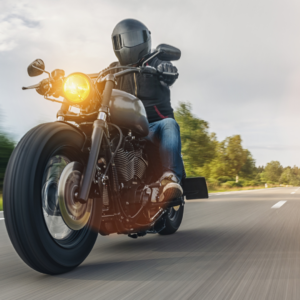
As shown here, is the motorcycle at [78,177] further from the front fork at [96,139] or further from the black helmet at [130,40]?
the black helmet at [130,40]

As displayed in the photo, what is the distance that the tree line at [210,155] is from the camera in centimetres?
3656

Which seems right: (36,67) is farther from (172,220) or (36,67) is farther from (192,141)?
(192,141)

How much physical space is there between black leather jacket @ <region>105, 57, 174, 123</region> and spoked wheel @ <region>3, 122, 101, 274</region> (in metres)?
1.15

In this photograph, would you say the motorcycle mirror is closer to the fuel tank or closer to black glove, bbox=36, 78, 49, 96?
the fuel tank

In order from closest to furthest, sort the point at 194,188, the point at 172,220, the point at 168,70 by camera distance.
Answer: the point at 168,70
the point at 194,188
the point at 172,220

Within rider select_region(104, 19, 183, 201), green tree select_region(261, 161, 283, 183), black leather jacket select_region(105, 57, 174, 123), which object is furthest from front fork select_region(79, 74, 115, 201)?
green tree select_region(261, 161, 283, 183)

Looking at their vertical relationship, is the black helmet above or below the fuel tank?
above

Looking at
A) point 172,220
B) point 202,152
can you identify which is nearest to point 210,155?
point 202,152

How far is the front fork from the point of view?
2631 mm

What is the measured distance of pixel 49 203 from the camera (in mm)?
2670

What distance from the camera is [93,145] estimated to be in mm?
2748

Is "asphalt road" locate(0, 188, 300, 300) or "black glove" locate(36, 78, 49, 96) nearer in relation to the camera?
"asphalt road" locate(0, 188, 300, 300)

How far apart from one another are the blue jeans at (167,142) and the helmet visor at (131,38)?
763 mm

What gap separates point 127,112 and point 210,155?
1374 inches
